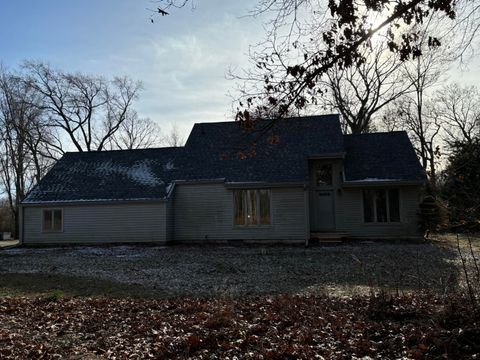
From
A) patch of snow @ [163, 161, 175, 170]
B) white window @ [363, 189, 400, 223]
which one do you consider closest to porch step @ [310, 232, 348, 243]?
white window @ [363, 189, 400, 223]

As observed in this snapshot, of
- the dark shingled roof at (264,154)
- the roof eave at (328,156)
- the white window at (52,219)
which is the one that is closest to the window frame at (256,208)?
the dark shingled roof at (264,154)

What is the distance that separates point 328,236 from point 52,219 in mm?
13754

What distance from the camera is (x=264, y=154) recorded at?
910 inches

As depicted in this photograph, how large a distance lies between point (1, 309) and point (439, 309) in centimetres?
755

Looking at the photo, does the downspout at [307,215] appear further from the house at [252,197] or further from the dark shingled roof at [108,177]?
the dark shingled roof at [108,177]

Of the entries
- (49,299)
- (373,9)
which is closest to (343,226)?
(49,299)

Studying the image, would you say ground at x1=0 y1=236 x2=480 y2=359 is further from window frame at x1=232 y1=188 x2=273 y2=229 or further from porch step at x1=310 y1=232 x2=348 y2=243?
window frame at x1=232 y1=188 x2=273 y2=229

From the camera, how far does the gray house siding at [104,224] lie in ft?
72.5

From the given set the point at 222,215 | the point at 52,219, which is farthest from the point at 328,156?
the point at 52,219

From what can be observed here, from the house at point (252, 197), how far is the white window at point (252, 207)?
47 mm

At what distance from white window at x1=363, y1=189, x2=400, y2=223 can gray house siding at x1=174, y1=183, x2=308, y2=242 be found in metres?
3.35

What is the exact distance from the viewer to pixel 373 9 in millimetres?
5703

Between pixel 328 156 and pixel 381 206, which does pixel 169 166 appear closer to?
pixel 328 156

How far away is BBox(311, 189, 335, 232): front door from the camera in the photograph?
22.4 meters
